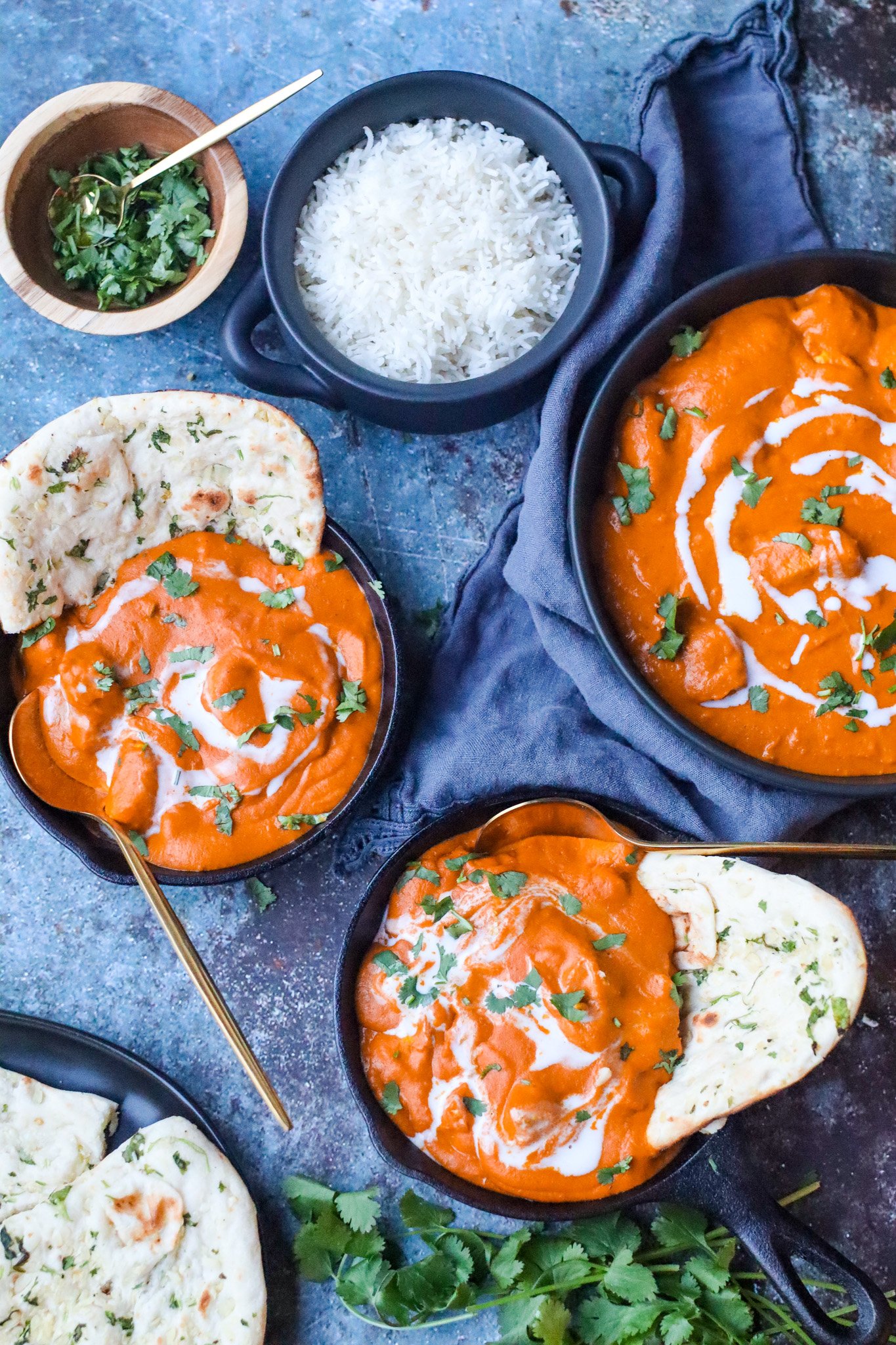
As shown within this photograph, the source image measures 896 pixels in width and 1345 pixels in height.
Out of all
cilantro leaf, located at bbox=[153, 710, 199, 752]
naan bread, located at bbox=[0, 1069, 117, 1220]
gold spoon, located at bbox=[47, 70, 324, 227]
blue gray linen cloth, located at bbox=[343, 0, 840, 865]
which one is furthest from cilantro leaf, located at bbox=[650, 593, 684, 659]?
naan bread, located at bbox=[0, 1069, 117, 1220]

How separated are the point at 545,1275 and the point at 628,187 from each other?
2682 mm

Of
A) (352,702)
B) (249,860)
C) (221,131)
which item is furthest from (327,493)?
(249,860)

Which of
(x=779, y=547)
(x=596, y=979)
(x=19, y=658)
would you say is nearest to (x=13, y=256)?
(x=19, y=658)

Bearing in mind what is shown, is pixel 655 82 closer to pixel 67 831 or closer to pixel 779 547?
pixel 779 547

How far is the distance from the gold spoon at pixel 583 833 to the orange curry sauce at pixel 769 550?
8.7 inches

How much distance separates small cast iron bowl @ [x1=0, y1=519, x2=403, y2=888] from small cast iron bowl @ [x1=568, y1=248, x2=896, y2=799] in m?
0.54

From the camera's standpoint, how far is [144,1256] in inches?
103

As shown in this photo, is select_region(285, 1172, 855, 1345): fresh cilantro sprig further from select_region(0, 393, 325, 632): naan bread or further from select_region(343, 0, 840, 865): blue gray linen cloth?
select_region(0, 393, 325, 632): naan bread

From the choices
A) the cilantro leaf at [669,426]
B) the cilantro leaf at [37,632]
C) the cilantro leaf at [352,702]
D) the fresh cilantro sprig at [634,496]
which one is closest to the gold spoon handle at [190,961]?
the cilantro leaf at [37,632]

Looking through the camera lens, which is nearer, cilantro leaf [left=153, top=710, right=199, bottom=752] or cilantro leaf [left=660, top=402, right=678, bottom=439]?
cilantro leaf [left=660, top=402, right=678, bottom=439]

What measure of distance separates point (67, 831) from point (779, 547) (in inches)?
68.6

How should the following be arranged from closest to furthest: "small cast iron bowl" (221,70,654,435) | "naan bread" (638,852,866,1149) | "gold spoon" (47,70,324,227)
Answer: "naan bread" (638,852,866,1149) → "small cast iron bowl" (221,70,654,435) → "gold spoon" (47,70,324,227)

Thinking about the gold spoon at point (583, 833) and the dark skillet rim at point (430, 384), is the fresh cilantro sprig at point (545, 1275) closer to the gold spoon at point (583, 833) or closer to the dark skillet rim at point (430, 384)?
the gold spoon at point (583, 833)

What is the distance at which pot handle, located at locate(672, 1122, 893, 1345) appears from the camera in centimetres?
240
